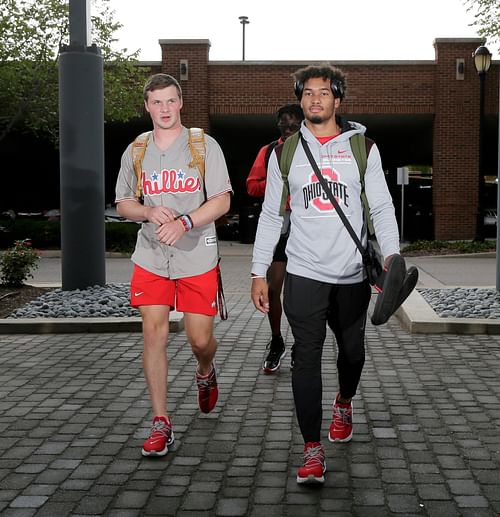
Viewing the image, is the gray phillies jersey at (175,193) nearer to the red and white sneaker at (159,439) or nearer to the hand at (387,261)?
the red and white sneaker at (159,439)

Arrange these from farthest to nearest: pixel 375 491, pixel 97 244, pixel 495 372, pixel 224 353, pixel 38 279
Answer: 1. pixel 38 279
2. pixel 97 244
3. pixel 224 353
4. pixel 495 372
5. pixel 375 491

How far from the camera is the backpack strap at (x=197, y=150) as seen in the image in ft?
14.5

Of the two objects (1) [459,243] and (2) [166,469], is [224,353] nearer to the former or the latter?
(2) [166,469]

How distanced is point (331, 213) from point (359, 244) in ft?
0.67

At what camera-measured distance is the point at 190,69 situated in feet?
88.4

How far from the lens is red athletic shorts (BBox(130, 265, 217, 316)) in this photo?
443cm

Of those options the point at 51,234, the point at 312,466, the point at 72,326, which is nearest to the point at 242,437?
the point at 312,466

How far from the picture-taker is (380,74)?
26969 millimetres

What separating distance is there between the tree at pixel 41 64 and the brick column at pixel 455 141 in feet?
32.2

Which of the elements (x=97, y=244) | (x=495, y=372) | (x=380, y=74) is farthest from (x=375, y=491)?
(x=380, y=74)

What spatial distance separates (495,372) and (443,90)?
72.4ft

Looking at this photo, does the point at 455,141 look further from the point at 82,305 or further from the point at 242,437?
the point at 242,437

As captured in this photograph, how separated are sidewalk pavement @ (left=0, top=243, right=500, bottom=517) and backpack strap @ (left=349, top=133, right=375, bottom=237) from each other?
121 cm

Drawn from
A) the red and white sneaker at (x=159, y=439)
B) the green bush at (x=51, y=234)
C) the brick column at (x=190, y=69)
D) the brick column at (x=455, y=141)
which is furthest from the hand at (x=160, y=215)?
the brick column at (x=455, y=141)
